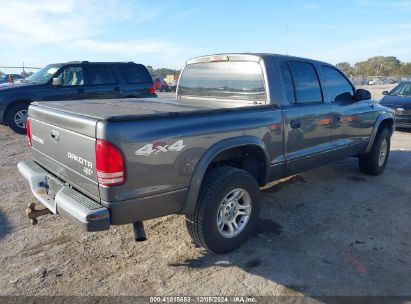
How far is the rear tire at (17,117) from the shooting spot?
8453 millimetres

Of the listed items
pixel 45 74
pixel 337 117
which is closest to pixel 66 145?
pixel 337 117

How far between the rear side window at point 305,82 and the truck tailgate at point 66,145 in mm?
2469

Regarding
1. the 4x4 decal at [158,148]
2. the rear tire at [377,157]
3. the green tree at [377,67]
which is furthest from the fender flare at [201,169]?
the green tree at [377,67]

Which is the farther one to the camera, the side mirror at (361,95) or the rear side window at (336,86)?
the side mirror at (361,95)

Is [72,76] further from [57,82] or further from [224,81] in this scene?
[224,81]

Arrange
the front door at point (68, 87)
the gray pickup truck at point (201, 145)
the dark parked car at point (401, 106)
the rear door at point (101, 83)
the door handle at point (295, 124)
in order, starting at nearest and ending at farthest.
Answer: the gray pickup truck at point (201, 145) < the door handle at point (295, 124) < the front door at point (68, 87) < the rear door at point (101, 83) < the dark parked car at point (401, 106)

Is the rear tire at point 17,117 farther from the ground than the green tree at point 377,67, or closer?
closer

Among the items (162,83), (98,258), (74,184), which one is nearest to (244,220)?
(98,258)

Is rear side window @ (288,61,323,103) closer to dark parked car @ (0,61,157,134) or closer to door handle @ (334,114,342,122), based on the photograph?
door handle @ (334,114,342,122)

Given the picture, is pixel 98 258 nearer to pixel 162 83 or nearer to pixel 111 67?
pixel 111 67

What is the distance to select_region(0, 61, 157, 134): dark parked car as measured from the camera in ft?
27.7

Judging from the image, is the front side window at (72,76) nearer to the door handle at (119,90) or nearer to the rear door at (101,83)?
the rear door at (101,83)

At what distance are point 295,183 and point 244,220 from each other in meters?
2.12

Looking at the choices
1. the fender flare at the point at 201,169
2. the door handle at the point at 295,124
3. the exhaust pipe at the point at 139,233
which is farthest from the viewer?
the door handle at the point at 295,124
